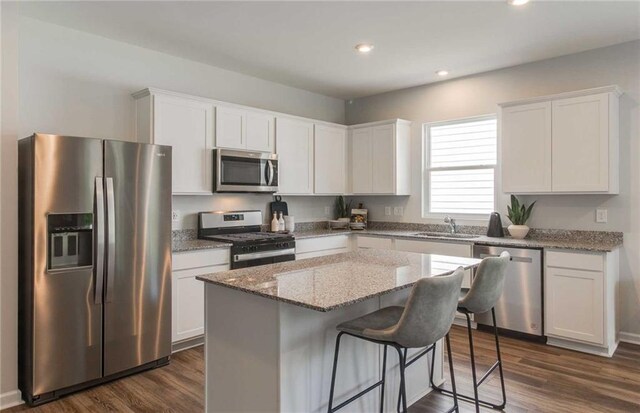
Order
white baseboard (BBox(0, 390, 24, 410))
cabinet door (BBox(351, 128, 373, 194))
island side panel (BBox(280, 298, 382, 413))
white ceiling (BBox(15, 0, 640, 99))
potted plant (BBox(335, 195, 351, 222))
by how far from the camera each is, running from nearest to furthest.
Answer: island side panel (BBox(280, 298, 382, 413))
white baseboard (BBox(0, 390, 24, 410))
white ceiling (BBox(15, 0, 640, 99))
cabinet door (BBox(351, 128, 373, 194))
potted plant (BBox(335, 195, 351, 222))

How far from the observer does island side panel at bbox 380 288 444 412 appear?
2.45 m

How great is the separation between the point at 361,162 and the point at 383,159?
14.0 inches

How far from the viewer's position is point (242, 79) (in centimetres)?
460

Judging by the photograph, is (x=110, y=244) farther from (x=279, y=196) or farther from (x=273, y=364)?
(x=279, y=196)

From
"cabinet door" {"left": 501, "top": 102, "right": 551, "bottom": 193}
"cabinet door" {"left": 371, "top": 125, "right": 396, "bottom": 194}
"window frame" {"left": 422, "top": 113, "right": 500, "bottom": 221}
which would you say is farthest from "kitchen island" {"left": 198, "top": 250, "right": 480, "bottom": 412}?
"cabinet door" {"left": 371, "top": 125, "right": 396, "bottom": 194}

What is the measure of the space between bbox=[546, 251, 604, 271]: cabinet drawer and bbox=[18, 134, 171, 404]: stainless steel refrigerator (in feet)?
10.6

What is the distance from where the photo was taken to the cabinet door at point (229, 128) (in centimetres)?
397

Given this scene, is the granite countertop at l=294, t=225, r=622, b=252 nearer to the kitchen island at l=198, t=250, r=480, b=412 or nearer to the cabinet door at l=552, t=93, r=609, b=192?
the cabinet door at l=552, t=93, r=609, b=192

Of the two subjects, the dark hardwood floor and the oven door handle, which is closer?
the dark hardwood floor

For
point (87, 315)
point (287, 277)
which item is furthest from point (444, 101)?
point (87, 315)

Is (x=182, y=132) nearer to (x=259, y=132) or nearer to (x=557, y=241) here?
(x=259, y=132)

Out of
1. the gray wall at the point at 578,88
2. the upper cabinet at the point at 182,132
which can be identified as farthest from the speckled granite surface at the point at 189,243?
A: the gray wall at the point at 578,88

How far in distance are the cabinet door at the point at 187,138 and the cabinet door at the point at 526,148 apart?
2.89 meters

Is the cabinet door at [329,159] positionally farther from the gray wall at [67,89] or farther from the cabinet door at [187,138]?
the cabinet door at [187,138]
